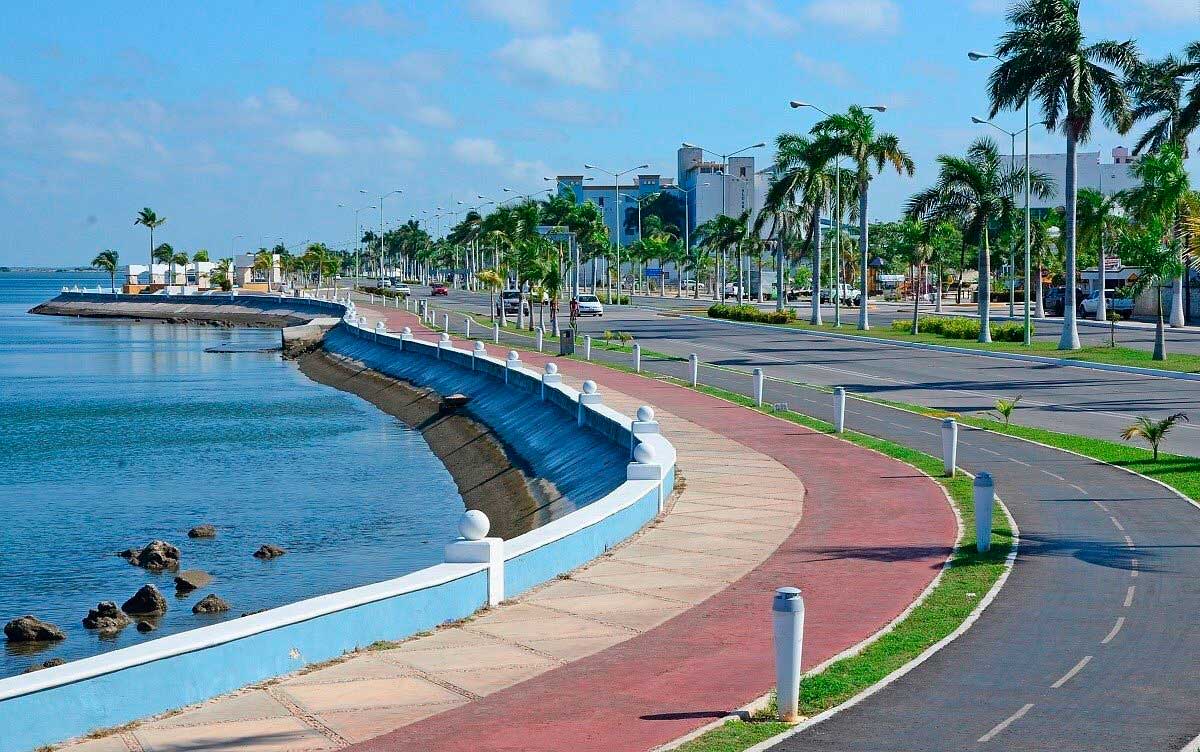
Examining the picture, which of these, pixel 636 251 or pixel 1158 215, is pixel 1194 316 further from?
pixel 636 251

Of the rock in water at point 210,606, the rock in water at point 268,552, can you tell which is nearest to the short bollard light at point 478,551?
the rock in water at point 210,606

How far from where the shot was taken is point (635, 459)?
76.5 feet

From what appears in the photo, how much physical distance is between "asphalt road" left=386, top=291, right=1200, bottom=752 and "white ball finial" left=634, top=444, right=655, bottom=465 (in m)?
4.91

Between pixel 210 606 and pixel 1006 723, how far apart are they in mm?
16428

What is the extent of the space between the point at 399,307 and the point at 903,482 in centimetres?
10097

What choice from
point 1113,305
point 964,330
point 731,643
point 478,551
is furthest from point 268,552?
point 1113,305

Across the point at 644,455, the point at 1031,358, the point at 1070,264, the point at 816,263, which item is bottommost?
the point at 1031,358

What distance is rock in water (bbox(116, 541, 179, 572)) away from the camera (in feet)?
92.2

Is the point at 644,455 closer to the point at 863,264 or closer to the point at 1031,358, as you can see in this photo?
the point at 1031,358

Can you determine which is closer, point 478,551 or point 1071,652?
point 1071,652

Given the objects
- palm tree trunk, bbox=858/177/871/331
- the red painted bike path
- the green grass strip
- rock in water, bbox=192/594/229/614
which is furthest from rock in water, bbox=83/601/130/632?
palm tree trunk, bbox=858/177/871/331

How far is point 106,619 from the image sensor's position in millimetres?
23016

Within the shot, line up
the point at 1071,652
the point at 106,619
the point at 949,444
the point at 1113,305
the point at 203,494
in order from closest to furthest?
1. the point at 1071,652
2. the point at 106,619
3. the point at 949,444
4. the point at 203,494
5. the point at 1113,305

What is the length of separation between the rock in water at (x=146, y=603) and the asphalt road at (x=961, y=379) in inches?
774
